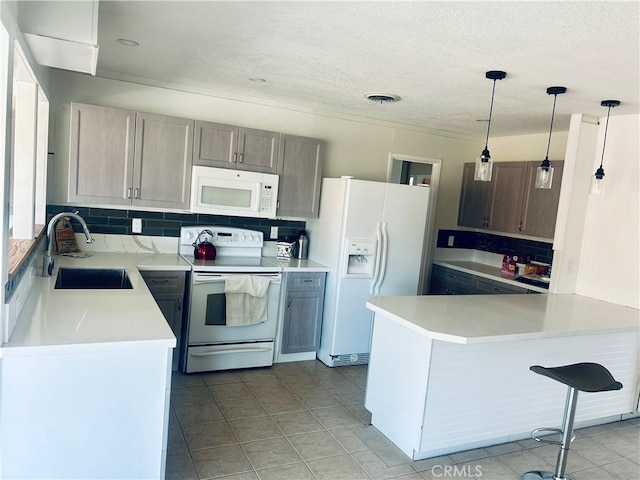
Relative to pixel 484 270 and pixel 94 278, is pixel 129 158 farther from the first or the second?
pixel 484 270

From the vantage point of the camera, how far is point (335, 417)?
3164 millimetres

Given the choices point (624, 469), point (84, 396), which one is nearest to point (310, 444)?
point (84, 396)

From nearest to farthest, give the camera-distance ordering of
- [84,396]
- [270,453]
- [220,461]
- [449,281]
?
[84,396] → [220,461] → [270,453] → [449,281]

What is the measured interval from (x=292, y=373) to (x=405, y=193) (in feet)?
5.97

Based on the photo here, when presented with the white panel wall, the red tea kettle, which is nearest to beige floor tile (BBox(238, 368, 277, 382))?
the red tea kettle

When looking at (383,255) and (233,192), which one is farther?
(383,255)

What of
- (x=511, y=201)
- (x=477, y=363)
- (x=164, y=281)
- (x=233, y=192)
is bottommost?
(x=477, y=363)

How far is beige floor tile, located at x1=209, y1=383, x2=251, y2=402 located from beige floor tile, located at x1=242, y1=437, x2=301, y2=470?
62 cm

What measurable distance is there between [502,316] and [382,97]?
1.85 meters

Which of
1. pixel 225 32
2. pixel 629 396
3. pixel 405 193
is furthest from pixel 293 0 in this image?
pixel 629 396

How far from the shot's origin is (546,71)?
257 centimetres

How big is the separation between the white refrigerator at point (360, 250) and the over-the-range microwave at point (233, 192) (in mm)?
563

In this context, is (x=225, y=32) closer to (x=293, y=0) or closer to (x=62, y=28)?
(x=293, y=0)

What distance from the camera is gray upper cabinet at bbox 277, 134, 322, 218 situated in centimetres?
409
